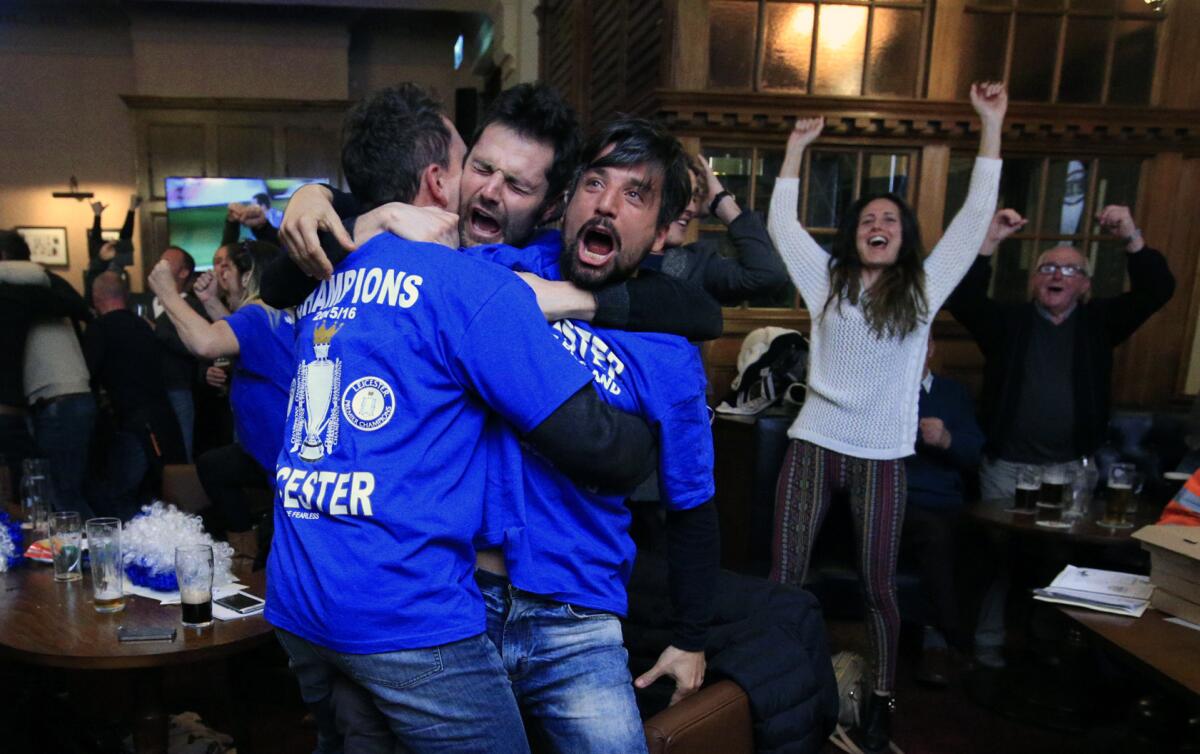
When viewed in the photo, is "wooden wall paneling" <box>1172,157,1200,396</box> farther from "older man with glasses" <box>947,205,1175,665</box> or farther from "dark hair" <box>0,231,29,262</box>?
"dark hair" <box>0,231,29,262</box>

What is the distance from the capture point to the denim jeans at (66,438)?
372 centimetres

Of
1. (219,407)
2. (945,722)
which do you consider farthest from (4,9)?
(945,722)

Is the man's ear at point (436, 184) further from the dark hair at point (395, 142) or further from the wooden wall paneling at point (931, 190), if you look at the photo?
the wooden wall paneling at point (931, 190)

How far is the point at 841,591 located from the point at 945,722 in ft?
2.02

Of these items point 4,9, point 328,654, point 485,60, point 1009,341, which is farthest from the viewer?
point 4,9

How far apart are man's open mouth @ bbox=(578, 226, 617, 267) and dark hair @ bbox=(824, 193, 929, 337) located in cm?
152

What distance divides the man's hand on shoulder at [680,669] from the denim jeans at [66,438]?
3459 mm

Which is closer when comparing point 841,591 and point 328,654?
point 328,654

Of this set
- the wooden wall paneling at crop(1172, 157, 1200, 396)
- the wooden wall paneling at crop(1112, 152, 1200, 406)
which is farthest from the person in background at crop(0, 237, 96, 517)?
the wooden wall paneling at crop(1172, 157, 1200, 396)

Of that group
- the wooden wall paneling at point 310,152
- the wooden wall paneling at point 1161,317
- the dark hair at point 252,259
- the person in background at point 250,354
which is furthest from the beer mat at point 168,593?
the wooden wall paneling at point 310,152

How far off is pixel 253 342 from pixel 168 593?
786 mm

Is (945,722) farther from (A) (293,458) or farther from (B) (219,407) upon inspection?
(B) (219,407)

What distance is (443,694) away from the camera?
96 centimetres

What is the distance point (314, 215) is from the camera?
3.98 ft
